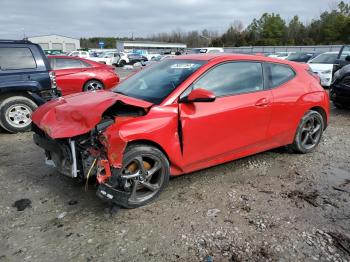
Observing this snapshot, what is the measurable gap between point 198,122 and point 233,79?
859mm

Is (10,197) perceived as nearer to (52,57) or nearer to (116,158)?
(116,158)

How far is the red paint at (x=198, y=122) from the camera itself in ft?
10.7

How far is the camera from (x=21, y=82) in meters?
6.59

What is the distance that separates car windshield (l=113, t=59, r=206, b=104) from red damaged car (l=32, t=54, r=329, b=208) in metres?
0.02

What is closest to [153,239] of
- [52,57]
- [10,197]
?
[10,197]

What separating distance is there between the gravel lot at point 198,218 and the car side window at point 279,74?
1.20 metres

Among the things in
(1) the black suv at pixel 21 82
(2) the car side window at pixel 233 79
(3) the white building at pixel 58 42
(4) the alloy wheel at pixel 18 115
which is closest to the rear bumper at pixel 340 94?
(2) the car side window at pixel 233 79

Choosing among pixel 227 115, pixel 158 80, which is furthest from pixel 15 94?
pixel 227 115

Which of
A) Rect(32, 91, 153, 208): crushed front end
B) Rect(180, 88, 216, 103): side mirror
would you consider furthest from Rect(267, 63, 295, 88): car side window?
Rect(32, 91, 153, 208): crushed front end

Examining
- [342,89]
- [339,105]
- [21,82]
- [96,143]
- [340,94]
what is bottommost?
[339,105]

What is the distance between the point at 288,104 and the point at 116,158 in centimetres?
269

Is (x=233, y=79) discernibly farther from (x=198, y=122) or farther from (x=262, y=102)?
(x=198, y=122)

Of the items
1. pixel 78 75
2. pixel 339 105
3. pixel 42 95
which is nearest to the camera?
pixel 42 95

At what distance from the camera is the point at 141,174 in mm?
3459
